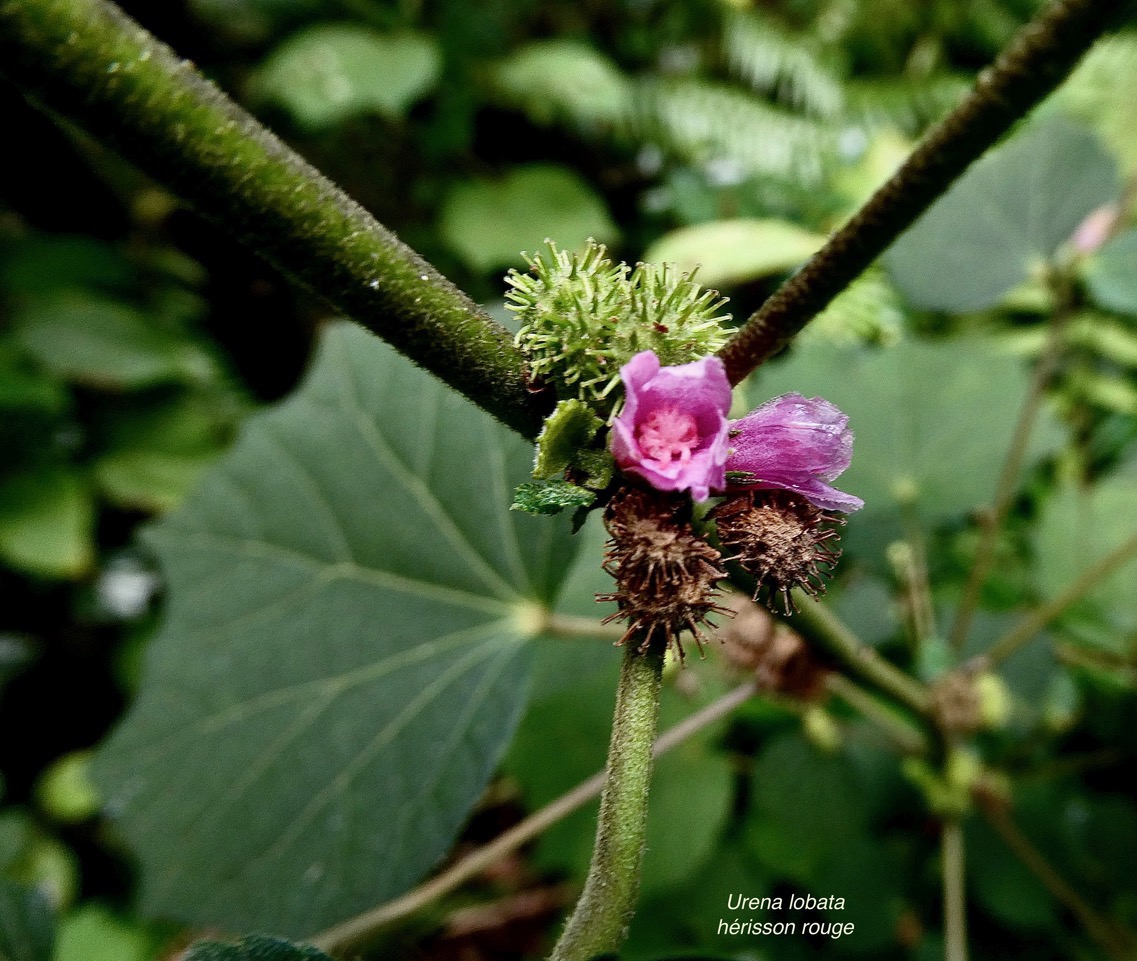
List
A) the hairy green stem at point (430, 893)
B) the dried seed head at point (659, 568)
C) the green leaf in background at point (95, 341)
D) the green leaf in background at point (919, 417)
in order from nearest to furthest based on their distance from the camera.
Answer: the dried seed head at point (659, 568) < the hairy green stem at point (430, 893) < the green leaf in background at point (919, 417) < the green leaf in background at point (95, 341)

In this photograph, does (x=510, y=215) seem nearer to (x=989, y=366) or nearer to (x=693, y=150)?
(x=693, y=150)

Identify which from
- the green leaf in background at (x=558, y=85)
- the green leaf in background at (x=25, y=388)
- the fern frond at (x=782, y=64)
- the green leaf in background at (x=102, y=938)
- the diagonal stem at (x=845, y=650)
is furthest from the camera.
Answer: the fern frond at (x=782, y=64)

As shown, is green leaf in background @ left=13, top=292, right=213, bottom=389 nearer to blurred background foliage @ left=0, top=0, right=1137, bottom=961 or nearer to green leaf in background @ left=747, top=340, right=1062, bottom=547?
blurred background foliage @ left=0, top=0, right=1137, bottom=961

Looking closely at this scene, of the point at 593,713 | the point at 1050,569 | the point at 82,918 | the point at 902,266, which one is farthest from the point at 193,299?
the point at 1050,569

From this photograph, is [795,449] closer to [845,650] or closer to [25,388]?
[845,650]

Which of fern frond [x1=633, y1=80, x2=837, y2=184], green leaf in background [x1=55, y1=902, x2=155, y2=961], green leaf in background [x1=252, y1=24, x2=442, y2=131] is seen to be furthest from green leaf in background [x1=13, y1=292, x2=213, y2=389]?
fern frond [x1=633, y1=80, x2=837, y2=184]

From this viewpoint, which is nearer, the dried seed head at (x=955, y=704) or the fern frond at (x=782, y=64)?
the dried seed head at (x=955, y=704)

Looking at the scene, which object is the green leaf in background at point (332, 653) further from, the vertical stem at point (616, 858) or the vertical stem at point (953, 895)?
the vertical stem at point (953, 895)

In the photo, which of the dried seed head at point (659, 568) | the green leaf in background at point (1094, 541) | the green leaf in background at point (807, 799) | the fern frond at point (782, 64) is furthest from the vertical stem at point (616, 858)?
the fern frond at point (782, 64)
